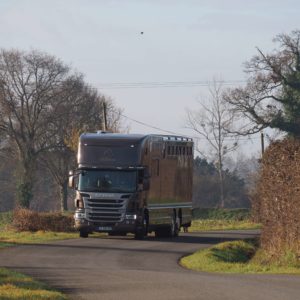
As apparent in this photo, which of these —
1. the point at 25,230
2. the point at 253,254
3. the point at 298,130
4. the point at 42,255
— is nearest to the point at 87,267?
the point at 42,255

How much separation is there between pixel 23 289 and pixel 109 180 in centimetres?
1680

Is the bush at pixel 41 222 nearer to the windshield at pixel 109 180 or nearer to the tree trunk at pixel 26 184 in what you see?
the windshield at pixel 109 180

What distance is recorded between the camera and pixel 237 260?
1105 inches

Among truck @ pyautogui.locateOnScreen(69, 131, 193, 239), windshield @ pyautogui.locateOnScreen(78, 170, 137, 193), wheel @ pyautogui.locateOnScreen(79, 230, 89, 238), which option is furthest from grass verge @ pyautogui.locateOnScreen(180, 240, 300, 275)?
wheel @ pyautogui.locateOnScreen(79, 230, 89, 238)

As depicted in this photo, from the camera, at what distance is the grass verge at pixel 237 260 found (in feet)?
75.4

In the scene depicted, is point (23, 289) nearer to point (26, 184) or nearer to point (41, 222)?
point (41, 222)

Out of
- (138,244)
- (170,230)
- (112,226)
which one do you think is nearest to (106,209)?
Answer: (112,226)

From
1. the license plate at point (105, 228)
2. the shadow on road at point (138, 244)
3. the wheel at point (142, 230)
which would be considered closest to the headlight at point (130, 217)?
the wheel at point (142, 230)

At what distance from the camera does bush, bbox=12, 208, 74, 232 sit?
41.7 meters

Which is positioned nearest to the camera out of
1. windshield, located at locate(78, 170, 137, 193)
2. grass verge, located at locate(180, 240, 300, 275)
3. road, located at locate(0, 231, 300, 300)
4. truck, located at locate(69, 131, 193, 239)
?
road, located at locate(0, 231, 300, 300)

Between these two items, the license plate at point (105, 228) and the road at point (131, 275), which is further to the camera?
the license plate at point (105, 228)

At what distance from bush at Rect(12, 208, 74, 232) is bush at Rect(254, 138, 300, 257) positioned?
15083mm

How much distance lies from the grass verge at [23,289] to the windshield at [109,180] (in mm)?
13732

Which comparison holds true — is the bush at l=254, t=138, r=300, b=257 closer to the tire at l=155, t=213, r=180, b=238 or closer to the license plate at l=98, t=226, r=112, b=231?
the license plate at l=98, t=226, r=112, b=231
